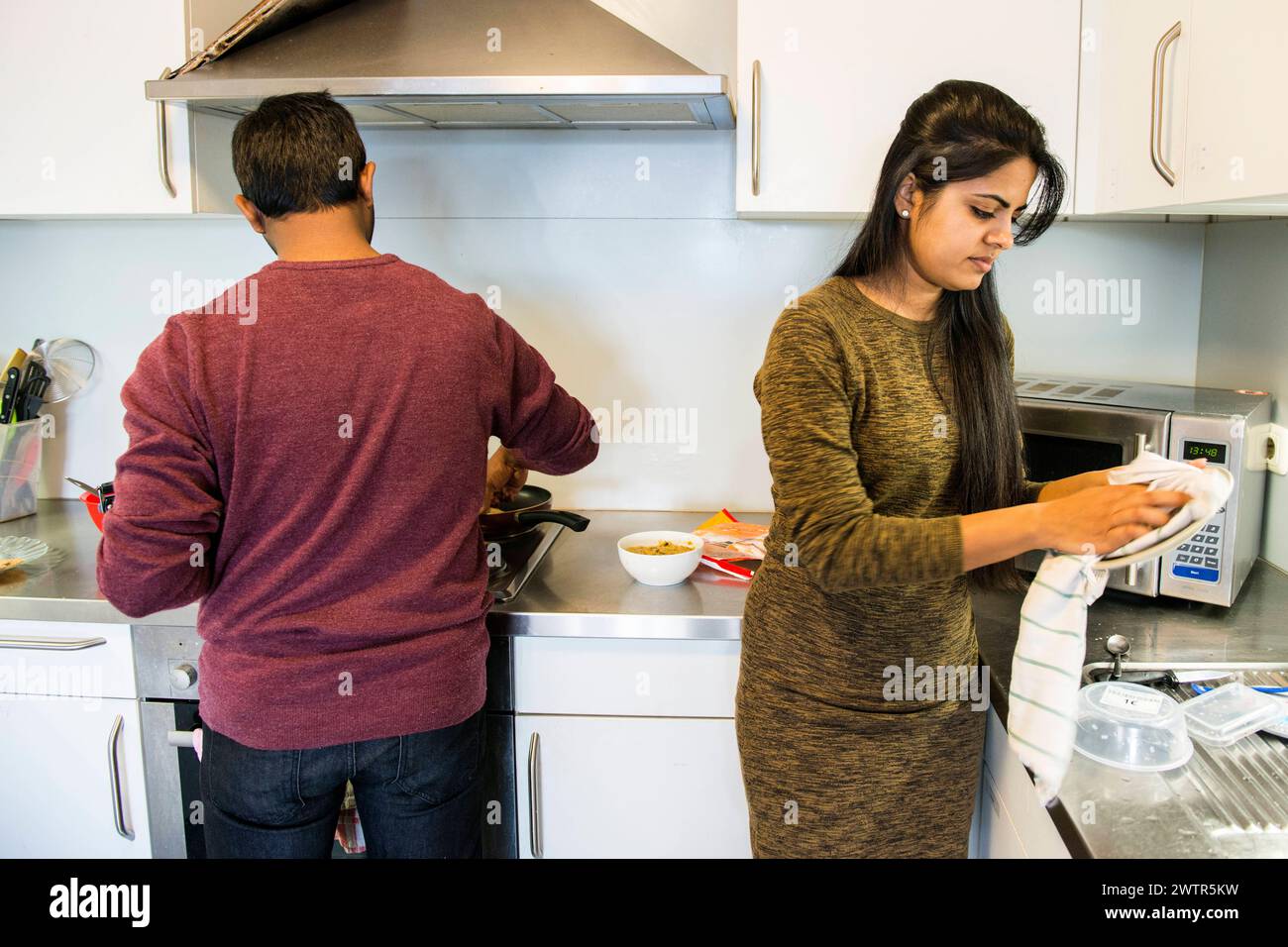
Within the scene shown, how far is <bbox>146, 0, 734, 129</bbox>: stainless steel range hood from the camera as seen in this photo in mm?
1408

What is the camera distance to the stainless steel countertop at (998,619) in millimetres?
897

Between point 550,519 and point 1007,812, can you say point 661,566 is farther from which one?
point 1007,812

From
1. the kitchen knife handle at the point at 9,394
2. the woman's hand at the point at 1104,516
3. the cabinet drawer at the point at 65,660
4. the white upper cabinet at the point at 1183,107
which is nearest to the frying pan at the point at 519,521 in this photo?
the cabinet drawer at the point at 65,660

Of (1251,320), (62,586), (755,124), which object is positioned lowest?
(62,586)

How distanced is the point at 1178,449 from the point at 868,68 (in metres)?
0.72

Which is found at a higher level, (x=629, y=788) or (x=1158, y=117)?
(x=1158, y=117)

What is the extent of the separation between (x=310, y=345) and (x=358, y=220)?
177 mm

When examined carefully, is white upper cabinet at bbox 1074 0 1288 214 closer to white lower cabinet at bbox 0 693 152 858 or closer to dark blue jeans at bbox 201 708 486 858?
dark blue jeans at bbox 201 708 486 858

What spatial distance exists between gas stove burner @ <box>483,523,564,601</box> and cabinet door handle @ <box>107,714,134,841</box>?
2.01 feet

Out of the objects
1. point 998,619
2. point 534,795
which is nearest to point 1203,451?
point 998,619

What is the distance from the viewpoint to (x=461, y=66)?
1476 millimetres

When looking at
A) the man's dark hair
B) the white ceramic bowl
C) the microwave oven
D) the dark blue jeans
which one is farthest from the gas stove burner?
the microwave oven

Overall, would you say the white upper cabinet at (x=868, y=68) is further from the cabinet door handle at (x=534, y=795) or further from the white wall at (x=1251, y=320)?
the cabinet door handle at (x=534, y=795)

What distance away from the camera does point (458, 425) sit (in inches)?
46.3
